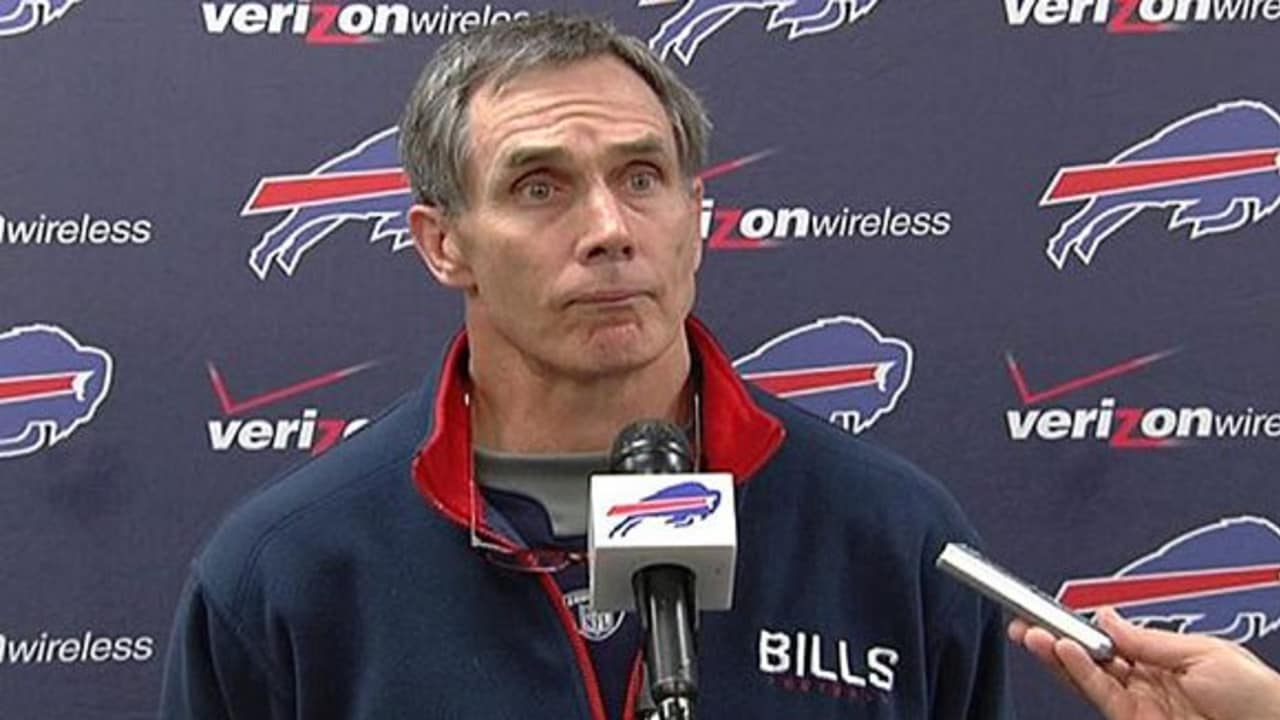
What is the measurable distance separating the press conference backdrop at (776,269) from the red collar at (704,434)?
576 mm

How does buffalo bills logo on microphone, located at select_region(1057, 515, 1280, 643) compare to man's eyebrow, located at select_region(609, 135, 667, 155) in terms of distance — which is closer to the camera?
man's eyebrow, located at select_region(609, 135, 667, 155)

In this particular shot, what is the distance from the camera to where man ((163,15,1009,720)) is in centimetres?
130

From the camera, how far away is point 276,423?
1978 mm

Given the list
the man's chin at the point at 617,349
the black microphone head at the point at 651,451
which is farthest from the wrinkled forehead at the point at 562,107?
the black microphone head at the point at 651,451

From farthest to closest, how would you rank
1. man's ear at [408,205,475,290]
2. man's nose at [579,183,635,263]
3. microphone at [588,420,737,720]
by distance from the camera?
man's ear at [408,205,475,290], man's nose at [579,183,635,263], microphone at [588,420,737,720]

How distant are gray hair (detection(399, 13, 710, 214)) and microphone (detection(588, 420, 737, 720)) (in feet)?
1.33

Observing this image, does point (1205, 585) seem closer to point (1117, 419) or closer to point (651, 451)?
point (1117, 419)

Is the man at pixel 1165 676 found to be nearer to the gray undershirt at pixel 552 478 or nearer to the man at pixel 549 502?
the man at pixel 549 502

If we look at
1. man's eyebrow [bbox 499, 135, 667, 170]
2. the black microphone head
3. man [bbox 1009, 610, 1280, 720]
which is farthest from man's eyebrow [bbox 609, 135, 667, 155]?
man [bbox 1009, 610, 1280, 720]

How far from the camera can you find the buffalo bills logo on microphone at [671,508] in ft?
3.25

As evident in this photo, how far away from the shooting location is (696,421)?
140 centimetres

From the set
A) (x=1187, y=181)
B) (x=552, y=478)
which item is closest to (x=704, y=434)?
(x=552, y=478)

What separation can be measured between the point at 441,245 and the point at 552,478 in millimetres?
205

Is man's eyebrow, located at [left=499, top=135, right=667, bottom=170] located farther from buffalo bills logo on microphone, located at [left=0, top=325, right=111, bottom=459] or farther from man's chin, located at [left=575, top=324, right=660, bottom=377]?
buffalo bills logo on microphone, located at [left=0, top=325, right=111, bottom=459]
